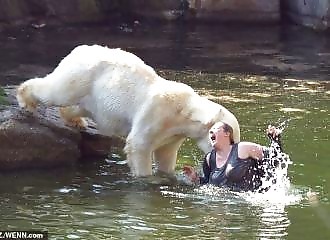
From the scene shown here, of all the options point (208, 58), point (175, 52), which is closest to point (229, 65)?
point (208, 58)

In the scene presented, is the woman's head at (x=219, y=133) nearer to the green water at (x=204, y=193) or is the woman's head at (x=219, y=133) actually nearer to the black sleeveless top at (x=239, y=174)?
the black sleeveless top at (x=239, y=174)

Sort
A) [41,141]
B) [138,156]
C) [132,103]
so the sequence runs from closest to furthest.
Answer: [138,156] → [132,103] → [41,141]

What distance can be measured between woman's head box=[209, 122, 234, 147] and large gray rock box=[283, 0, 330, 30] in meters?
16.6

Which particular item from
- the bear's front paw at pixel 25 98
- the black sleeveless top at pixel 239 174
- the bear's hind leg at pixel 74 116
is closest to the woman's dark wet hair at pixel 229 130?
the black sleeveless top at pixel 239 174

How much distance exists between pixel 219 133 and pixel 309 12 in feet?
59.0

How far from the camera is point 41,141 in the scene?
9.15 m

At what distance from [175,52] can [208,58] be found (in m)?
1.38

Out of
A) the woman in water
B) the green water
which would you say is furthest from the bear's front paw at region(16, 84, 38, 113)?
the woman in water

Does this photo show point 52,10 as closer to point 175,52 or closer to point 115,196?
point 175,52

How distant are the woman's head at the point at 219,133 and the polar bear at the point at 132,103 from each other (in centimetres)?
21

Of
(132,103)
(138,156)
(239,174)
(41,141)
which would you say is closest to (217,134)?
(239,174)

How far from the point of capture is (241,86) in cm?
1504

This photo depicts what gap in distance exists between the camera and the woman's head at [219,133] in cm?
825

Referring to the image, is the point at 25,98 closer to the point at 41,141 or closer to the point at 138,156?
the point at 41,141
